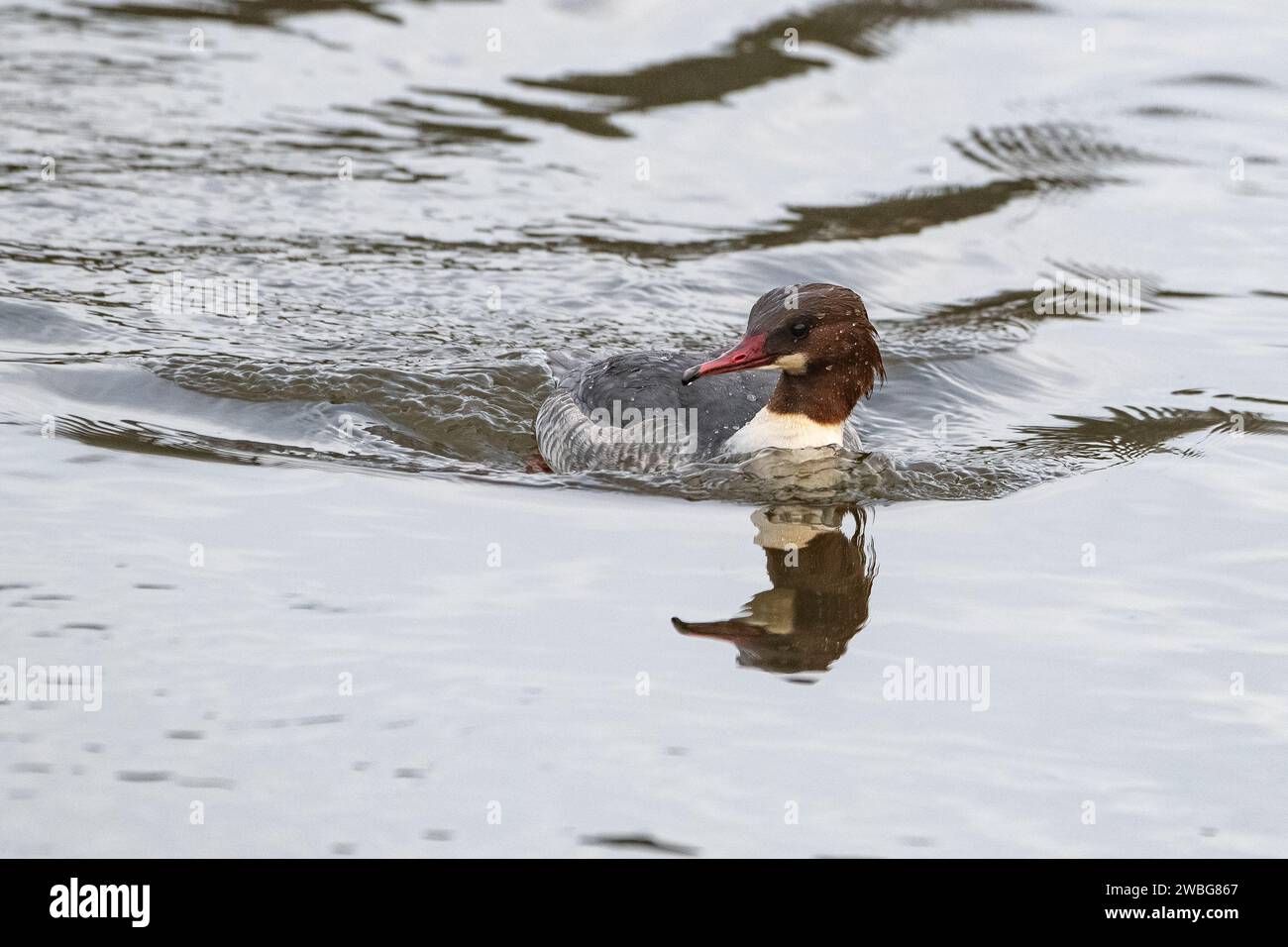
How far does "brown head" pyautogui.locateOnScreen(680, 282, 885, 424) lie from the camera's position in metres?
8.55

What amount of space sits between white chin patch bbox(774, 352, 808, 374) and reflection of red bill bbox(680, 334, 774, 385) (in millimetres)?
67

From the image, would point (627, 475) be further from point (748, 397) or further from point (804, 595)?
point (804, 595)

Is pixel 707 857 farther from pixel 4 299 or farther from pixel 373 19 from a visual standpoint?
pixel 373 19

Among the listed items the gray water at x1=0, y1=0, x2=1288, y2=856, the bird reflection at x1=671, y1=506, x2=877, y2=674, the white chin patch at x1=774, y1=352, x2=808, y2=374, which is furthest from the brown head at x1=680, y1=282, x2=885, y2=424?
the bird reflection at x1=671, y1=506, x2=877, y2=674

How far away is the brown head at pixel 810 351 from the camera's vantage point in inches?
336

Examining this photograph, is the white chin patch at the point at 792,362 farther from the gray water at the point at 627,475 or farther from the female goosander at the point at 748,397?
the gray water at the point at 627,475

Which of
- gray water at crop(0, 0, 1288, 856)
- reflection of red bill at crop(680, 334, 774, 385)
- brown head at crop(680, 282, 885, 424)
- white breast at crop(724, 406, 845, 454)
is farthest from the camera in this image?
white breast at crop(724, 406, 845, 454)

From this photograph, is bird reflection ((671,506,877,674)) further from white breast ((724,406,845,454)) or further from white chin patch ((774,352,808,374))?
white chin patch ((774,352,808,374))

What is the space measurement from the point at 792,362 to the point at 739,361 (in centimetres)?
35

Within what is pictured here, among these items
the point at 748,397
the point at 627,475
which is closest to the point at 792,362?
the point at 748,397

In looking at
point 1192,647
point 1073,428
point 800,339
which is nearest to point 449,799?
point 1192,647

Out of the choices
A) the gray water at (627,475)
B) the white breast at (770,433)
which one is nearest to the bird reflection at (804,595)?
the gray water at (627,475)
